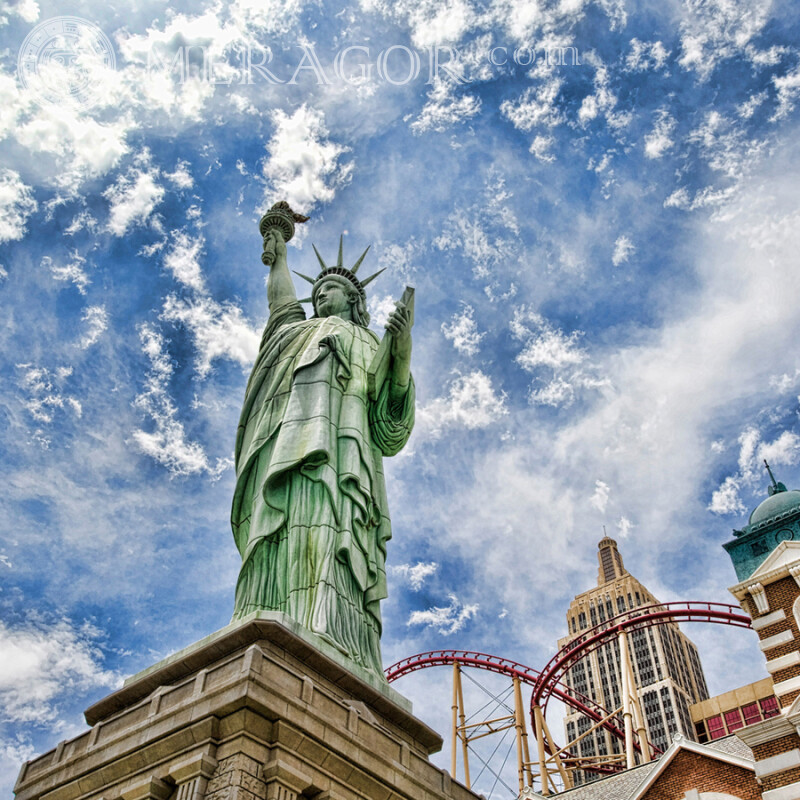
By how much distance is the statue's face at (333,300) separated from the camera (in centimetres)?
1850

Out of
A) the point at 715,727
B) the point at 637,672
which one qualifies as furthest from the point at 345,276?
the point at 637,672

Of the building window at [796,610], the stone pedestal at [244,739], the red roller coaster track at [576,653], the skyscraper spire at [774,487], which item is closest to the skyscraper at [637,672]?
the skyscraper spire at [774,487]

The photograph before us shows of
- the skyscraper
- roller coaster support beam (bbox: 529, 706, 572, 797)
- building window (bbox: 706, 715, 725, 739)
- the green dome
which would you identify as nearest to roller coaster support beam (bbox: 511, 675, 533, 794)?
roller coaster support beam (bbox: 529, 706, 572, 797)

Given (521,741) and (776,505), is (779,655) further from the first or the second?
(776,505)

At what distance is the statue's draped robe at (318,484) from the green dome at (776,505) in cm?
4517

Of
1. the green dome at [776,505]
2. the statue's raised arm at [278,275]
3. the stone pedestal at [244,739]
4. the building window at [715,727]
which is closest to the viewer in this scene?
the stone pedestal at [244,739]

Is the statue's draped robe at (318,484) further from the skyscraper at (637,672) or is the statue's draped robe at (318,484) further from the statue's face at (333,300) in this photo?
the skyscraper at (637,672)

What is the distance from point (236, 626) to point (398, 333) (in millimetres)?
7252

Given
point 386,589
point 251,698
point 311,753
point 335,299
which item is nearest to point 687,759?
point 386,589

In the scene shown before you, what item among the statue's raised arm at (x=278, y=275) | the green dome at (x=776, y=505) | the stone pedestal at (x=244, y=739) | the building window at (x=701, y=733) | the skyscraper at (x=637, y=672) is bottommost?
the stone pedestal at (x=244, y=739)

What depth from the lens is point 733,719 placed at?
38.6m

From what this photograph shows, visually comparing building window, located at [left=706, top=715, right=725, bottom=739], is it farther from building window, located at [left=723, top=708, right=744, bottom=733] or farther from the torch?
the torch

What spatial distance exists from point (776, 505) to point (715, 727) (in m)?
22.0

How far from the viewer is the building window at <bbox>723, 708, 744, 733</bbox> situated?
37.5 metres
